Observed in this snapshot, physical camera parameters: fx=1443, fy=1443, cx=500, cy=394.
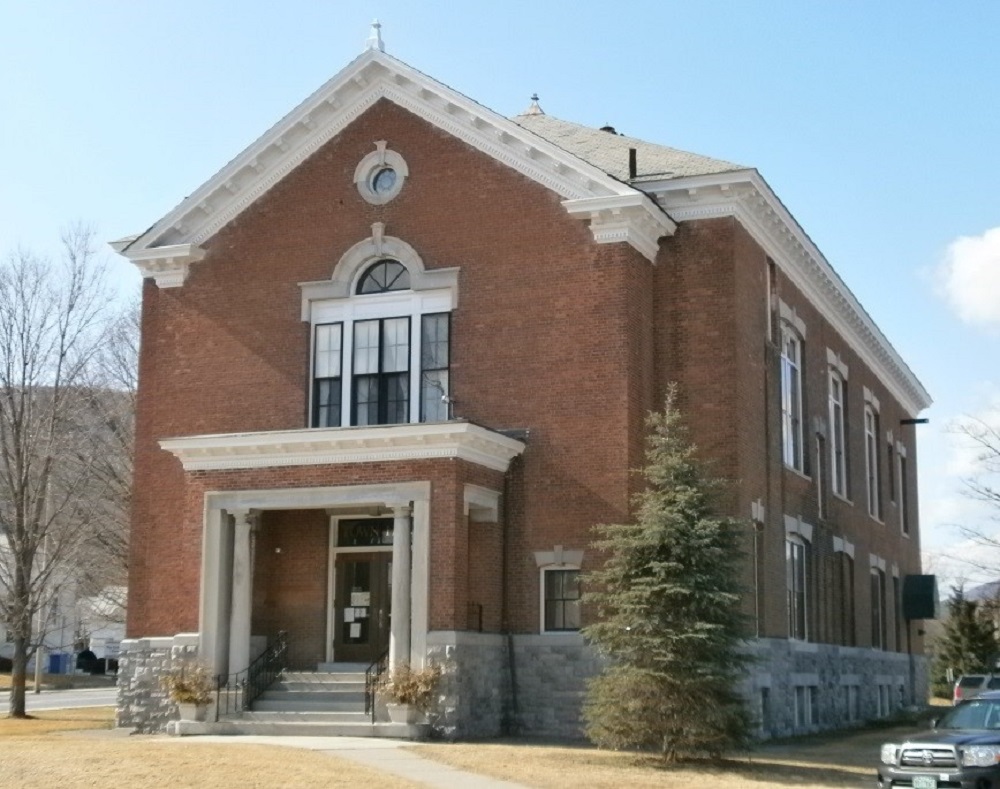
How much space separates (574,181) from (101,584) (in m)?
24.8

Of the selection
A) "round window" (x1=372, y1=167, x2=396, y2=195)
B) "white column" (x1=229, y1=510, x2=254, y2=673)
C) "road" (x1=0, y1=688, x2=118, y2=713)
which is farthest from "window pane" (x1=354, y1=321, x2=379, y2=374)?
"road" (x1=0, y1=688, x2=118, y2=713)

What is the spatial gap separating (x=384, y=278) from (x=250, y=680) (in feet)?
27.4

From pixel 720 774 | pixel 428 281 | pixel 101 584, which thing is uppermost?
pixel 428 281

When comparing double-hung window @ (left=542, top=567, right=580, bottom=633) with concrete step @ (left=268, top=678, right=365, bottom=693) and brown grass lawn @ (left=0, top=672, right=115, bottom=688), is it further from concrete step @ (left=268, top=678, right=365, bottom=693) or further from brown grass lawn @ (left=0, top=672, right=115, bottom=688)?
brown grass lawn @ (left=0, top=672, right=115, bottom=688)

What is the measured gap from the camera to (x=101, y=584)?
1784 inches

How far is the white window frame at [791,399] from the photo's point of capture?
32.3 metres

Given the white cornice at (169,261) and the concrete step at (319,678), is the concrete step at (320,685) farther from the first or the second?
the white cornice at (169,261)

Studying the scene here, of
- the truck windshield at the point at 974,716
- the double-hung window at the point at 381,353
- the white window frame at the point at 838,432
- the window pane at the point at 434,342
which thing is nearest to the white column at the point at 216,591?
the double-hung window at the point at 381,353

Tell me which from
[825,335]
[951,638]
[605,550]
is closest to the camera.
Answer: [605,550]

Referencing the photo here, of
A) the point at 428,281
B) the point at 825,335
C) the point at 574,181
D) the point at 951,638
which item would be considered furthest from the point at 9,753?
the point at 951,638

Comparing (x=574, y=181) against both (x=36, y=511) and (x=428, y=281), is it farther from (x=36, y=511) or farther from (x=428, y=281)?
(x=36, y=511)

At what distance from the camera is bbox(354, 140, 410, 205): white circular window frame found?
29.2 metres

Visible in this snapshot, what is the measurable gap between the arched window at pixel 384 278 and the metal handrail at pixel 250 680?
7.09 metres

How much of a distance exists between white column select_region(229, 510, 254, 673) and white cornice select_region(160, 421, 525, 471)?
1.12 metres
